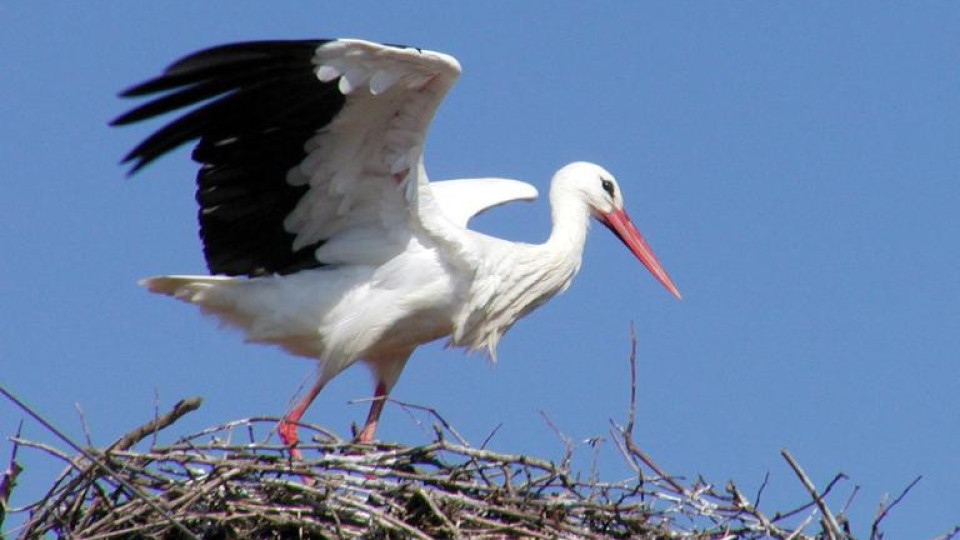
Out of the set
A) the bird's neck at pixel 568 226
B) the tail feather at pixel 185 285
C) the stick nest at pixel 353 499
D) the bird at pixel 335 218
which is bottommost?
the stick nest at pixel 353 499

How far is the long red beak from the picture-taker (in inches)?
395

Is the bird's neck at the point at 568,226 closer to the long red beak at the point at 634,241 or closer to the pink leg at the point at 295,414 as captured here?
the long red beak at the point at 634,241

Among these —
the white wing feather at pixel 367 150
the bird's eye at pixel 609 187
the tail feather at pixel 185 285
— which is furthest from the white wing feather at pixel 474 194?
the tail feather at pixel 185 285

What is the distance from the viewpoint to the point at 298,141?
857cm

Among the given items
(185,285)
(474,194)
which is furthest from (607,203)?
(185,285)

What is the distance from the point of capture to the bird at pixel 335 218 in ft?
27.0

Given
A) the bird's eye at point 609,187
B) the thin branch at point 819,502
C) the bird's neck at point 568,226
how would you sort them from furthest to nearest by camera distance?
1. the bird's eye at point 609,187
2. the bird's neck at point 568,226
3. the thin branch at point 819,502

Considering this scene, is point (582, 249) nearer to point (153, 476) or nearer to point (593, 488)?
point (593, 488)

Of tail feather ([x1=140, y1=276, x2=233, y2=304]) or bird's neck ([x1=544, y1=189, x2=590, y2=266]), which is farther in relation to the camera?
bird's neck ([x1=544, y1=189, x2=590, y2=266])

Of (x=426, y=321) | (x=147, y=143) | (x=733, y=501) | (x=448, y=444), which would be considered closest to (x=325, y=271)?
(x=426, y=321)

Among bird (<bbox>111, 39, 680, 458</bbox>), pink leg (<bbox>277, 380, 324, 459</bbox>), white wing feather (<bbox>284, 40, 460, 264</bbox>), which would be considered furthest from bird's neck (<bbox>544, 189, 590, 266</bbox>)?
pink leg (<bbox>277, 380, 324, 459</bbox>)

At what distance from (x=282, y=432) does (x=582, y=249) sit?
1536mm

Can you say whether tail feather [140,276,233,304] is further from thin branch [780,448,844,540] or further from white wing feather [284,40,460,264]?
thin branch [780,448,844,540]

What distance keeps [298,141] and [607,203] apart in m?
1.86
